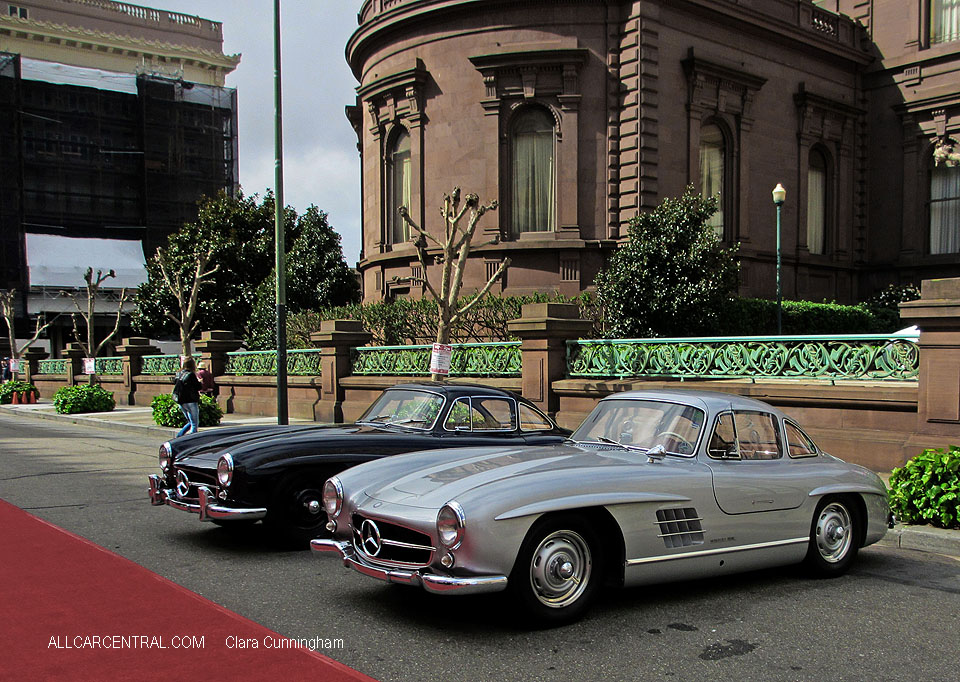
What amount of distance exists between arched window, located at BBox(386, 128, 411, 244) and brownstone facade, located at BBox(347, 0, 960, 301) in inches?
2.5

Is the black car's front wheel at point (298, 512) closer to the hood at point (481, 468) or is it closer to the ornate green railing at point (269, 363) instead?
the hood at point (481, 468)

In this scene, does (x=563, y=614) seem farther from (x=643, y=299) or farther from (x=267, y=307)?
(x=267, y=307)

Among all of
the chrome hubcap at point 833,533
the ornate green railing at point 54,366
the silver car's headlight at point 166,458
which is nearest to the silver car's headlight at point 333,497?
the silver car's headlight at point 166,458

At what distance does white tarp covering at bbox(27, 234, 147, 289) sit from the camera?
56500 mm

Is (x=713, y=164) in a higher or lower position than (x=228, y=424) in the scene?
higher

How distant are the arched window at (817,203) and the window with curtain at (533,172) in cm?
978

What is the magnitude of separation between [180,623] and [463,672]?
5.97 feet

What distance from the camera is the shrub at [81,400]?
2642cm

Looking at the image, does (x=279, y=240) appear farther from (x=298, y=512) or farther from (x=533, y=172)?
(x=298, y=512)

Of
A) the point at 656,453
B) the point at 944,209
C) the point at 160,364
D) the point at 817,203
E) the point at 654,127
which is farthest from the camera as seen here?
the point at 160,364

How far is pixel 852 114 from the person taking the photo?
28578 mm

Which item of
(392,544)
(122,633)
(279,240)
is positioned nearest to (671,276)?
(279,240)

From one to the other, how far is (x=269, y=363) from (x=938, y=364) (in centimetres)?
→ 1690

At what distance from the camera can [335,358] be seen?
1952cm
